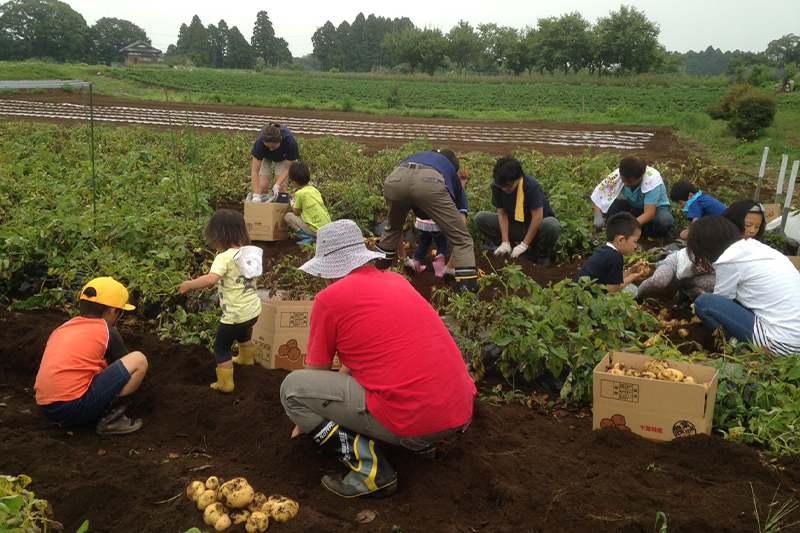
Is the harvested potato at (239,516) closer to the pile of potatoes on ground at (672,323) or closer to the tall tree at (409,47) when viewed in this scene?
the pile of potatoes on ground at (672,323)

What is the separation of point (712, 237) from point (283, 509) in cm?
339

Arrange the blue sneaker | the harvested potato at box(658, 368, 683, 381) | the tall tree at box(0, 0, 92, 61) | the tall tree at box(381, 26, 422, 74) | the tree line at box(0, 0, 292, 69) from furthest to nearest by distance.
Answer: the tree line at box(0, 0, 292, 69)
the tall tree at box(0, 0, 92, 61)
the tall tree at box(381, 26, 422, 74)
the blue sneaker
the harvested potato at box(658, 368, 683, 381)

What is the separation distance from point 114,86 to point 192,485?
3558 cm

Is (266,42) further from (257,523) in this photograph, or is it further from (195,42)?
(257,523)

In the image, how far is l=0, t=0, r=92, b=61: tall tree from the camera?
66.8 meters

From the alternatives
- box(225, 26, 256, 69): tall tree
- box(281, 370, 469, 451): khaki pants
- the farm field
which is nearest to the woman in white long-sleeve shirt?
the farm field

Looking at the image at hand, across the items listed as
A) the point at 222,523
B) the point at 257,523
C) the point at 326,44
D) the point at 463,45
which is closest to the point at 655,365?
the point at 257,523

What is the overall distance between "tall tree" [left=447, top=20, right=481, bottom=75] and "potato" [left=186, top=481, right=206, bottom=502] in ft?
230

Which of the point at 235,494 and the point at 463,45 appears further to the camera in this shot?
the point at 463,45

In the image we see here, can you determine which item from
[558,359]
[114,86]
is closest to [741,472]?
[558,359]

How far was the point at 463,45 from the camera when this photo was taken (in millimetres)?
69750

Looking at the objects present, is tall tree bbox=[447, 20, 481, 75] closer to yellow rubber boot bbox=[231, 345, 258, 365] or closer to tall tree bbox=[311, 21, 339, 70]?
tall tree bbox=[311, 21, 339, 70]

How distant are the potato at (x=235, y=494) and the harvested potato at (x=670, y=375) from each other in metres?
→ 2.18

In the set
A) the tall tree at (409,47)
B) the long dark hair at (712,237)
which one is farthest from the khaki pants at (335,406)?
the tall tree at (409,47)
